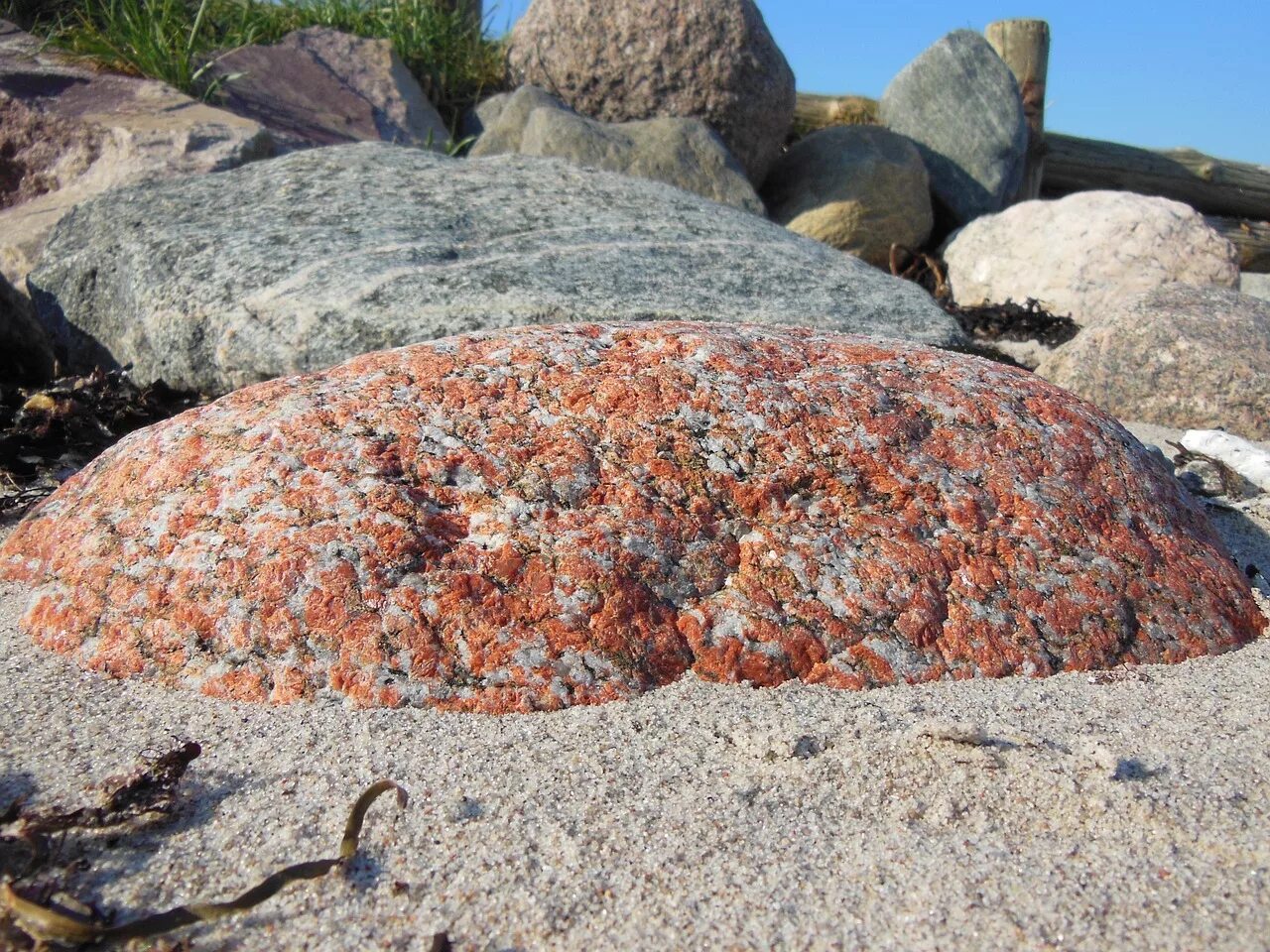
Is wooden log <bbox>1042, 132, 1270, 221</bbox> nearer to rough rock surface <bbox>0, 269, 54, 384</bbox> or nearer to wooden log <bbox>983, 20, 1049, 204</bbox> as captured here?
wooden log <bbox>983, 20, 1049, 204</bbox>

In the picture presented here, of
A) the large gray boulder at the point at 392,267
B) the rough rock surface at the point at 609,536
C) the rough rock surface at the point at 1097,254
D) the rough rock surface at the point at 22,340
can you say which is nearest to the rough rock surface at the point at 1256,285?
the rough rock surface at the point at 1097,254

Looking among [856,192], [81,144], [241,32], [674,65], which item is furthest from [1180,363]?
[241,32]

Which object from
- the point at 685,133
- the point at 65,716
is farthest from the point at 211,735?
the point at 685,133

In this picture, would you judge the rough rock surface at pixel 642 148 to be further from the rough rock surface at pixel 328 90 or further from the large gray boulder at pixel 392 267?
the large gray boulder at pixel 392 267

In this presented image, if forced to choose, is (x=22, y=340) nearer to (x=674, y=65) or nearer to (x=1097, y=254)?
(x=674, y=65)

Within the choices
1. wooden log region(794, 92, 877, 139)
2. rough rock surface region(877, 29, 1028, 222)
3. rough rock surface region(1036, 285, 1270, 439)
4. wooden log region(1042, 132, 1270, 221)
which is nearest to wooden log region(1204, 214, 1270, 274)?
wooden log region(1042, 132, 1270, 221)
